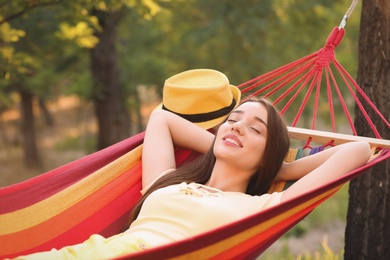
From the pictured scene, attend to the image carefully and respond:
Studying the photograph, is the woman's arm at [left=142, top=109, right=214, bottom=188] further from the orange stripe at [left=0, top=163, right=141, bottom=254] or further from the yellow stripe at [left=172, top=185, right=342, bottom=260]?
the yellow stripe at [left=172, top=185, right=342, bottom=260]

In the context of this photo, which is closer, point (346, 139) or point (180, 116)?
point (346, 139)

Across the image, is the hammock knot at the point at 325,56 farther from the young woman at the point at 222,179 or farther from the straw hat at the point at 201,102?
the young woman at the point at 222,179

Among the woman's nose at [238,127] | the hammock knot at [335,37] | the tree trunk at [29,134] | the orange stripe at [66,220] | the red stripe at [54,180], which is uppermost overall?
the hammock knot at [335,37]

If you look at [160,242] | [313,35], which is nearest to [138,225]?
[160,242]

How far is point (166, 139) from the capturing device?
242cm

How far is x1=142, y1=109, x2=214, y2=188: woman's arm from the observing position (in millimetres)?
2357

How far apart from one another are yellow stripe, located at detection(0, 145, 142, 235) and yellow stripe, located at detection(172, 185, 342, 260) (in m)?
0.71

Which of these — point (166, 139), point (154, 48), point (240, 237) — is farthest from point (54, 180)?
point (154, 48)

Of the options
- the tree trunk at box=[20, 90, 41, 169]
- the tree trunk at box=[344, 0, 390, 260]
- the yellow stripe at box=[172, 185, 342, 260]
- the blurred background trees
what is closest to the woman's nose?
the yellow stripe at box=[172, 185, 342, 260]

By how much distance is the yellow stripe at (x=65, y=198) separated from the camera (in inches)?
88.8

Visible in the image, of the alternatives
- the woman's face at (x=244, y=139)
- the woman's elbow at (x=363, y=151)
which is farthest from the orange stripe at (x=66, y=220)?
the woman's elbow at (x=363, y=151)

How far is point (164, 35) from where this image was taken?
1162cm

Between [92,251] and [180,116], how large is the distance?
78cm

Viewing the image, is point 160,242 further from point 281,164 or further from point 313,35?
point 313,35
